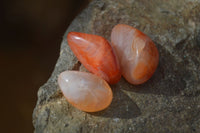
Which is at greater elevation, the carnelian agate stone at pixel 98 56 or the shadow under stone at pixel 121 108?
the carnelian agate stone at pixel 98 56

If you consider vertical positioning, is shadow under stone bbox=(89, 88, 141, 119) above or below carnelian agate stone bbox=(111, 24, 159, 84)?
below

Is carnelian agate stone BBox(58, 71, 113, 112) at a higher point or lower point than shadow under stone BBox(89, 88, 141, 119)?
higher

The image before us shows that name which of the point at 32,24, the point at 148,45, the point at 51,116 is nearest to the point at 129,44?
the point at 148,45

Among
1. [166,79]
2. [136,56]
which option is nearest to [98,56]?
[136,56]
